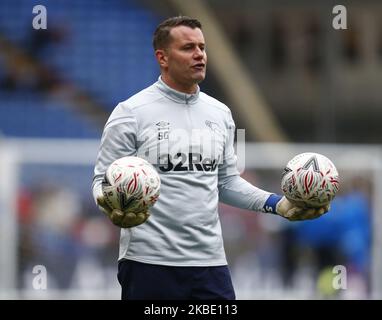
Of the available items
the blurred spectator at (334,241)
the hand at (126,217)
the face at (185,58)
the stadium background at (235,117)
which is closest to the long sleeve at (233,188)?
the face at (185,58)

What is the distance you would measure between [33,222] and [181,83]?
18.3 feet

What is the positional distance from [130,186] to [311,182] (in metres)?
0.77

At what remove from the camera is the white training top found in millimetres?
4586

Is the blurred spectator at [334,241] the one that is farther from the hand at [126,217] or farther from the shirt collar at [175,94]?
the hand at [126,217]

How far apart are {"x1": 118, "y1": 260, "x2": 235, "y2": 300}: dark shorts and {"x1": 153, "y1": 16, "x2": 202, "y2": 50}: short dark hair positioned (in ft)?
3.09

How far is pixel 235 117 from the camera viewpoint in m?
13.0

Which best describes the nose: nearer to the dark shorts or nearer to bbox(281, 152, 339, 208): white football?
bbox(281, 152, 339, 208): white football

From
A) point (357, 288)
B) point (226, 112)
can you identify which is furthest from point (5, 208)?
point (226, 112)

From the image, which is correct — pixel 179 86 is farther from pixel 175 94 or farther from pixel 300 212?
pixel 300 212

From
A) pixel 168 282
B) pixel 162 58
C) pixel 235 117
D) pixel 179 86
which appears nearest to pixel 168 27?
pixel 162 58

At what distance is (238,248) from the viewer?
33.2 feet

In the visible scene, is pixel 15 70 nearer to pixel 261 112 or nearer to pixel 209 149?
pixel 261 112

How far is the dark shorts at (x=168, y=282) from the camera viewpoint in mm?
4590

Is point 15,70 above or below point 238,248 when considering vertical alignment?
above
